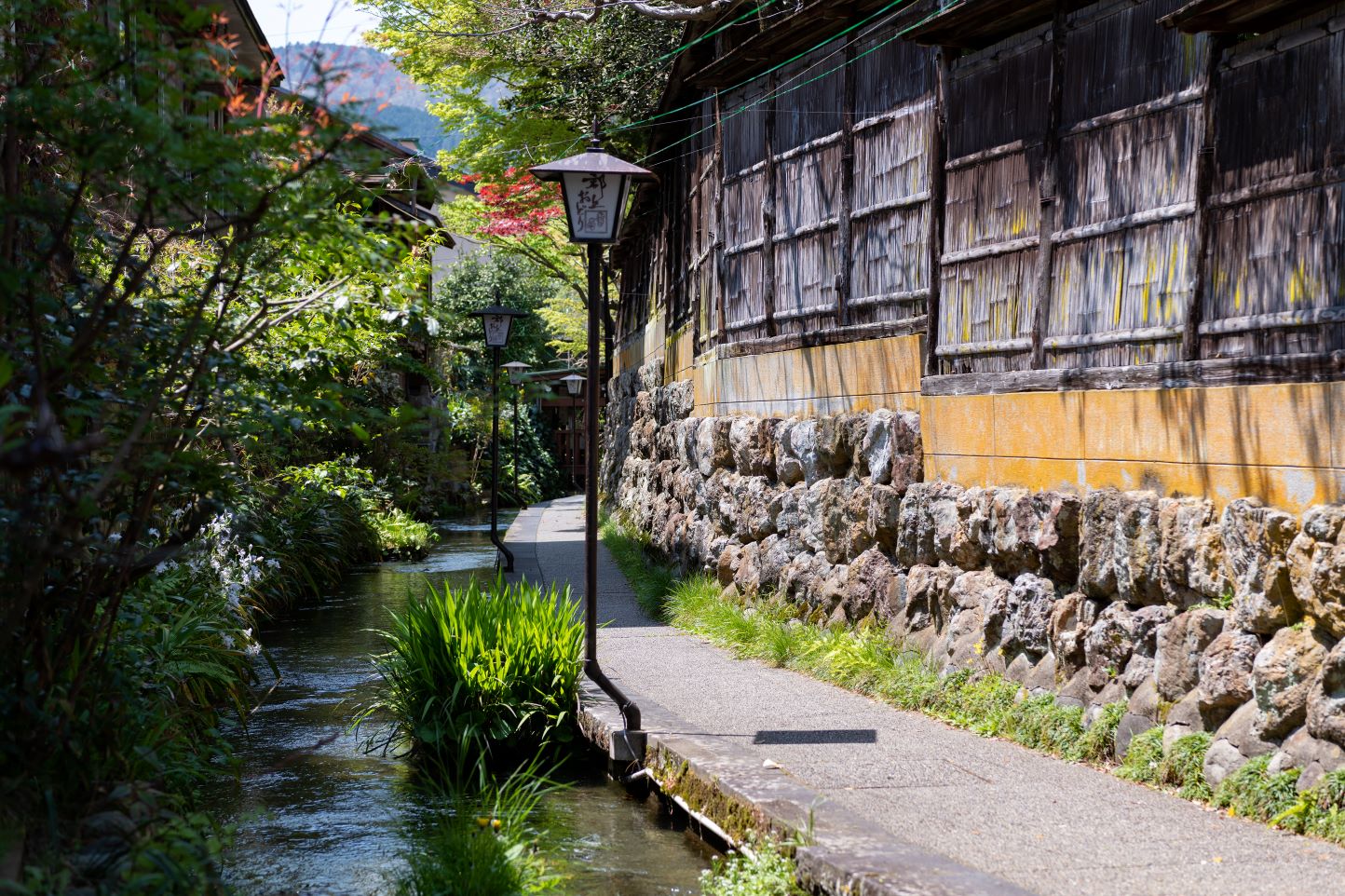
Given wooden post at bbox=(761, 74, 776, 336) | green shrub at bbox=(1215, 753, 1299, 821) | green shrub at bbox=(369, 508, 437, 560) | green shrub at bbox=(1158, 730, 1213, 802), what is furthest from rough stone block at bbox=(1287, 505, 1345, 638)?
green shrub at bbox=(369, 508, 437, 560)

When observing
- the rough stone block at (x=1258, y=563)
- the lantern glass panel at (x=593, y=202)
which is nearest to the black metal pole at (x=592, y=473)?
the lantern glass panel at (x=593, y=202)

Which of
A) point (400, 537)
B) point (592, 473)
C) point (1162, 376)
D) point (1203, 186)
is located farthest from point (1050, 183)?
point (400, 537)

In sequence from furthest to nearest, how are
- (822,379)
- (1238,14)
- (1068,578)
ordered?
(822,379) → (1068,578) → (1238,14)

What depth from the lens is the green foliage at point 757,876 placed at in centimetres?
495

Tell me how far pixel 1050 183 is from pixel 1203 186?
1326 millimetres

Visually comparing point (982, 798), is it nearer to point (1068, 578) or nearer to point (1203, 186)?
A: point (1068, 578)

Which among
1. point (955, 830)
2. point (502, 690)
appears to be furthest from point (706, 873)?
point (502, 690)

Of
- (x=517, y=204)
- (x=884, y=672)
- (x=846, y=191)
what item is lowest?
(x=884, y=672)

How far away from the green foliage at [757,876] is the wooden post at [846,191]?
5817 millimetres

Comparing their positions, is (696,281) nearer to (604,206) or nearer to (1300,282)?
(604,206)

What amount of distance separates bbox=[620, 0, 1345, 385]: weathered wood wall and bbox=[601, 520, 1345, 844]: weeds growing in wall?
1.83 meters

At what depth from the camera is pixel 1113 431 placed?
678 centimetres

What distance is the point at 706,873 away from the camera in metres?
5.27

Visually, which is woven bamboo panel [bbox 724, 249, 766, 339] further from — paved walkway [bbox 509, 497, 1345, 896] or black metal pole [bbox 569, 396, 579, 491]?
black metal pole [bbox 569, 396, 579, 491]
